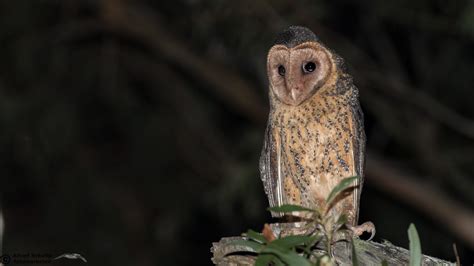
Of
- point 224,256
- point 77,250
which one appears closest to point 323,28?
point 77,250

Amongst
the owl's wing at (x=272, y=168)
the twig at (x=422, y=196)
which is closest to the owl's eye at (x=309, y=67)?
the owl's wing at (x=272, y=168)

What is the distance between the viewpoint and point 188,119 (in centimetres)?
810

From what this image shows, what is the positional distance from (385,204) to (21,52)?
3759 millimetres

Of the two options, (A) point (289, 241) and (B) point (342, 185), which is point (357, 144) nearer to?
(B) point (342, 185)

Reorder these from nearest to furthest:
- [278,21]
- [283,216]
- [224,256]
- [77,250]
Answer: [224,256], [283,216], [278,21], [77,250]

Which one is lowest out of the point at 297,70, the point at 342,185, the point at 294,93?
the point at 342,185

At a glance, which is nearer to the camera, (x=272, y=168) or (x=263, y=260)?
(x=263, y=260)

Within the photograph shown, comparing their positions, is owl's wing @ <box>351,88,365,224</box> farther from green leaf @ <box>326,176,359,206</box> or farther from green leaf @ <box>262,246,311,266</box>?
green leaf @ <box>262,246,311,266</box>

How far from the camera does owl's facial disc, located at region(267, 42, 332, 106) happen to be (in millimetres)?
3916

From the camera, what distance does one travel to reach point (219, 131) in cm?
822

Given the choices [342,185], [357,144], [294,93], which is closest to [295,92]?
[294,93]

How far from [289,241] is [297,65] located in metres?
1.73

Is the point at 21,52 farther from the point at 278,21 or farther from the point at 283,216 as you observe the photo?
the point at 283,216

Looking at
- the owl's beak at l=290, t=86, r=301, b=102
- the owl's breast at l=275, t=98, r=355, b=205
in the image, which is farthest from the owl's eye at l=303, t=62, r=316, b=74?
the owl's breast at l=275, t=98, r=355, b=205
